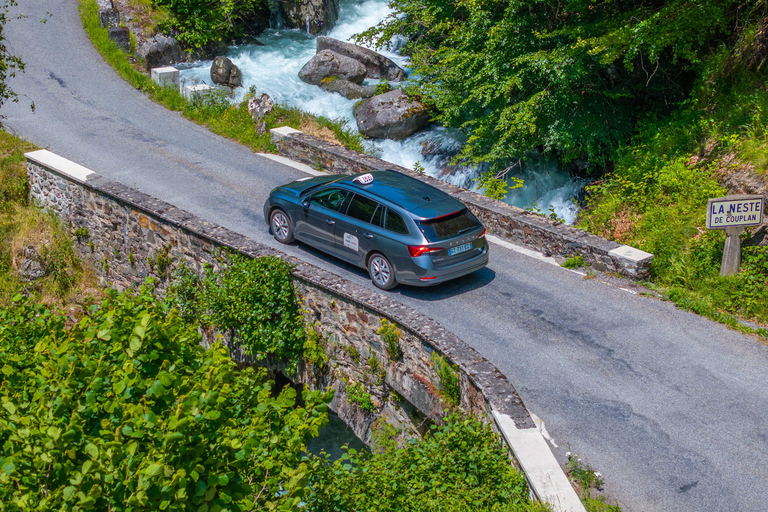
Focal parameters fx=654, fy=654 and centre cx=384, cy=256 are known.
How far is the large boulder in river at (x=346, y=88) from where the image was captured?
70.9 ft

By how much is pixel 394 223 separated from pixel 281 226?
2.84 meters

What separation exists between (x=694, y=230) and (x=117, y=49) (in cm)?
1881

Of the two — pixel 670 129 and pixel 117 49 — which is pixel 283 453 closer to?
pixel 670 129

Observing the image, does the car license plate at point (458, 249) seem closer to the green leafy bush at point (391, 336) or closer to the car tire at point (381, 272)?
the car tire at point (381, 272)

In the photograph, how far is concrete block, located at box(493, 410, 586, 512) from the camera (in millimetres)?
5754

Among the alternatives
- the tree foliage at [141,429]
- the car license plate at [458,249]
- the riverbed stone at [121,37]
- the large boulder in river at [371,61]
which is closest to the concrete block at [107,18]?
the riverbed stone at [121,37]

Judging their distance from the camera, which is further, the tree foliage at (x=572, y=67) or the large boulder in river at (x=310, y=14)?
the large boulder in river at (x=310, y=14)

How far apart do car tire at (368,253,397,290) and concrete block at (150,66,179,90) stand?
12350mm

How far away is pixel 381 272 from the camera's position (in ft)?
35.8

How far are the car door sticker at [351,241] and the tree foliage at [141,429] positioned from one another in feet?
18.2

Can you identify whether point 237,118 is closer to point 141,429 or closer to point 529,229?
point 529,229

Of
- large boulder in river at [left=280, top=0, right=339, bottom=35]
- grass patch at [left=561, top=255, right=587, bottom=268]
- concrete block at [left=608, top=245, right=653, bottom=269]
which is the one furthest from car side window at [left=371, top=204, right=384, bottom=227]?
large boulder in river at [left=280, top=0, right=339, bottom=35]

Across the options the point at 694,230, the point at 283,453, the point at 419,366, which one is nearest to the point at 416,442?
the point at 419,366

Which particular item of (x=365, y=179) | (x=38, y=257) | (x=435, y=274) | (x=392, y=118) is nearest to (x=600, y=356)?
(x=435, y=274)
